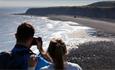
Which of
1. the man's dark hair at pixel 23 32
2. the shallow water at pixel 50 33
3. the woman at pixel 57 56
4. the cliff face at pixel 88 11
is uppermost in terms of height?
the man's dark hair at pixel 23 32

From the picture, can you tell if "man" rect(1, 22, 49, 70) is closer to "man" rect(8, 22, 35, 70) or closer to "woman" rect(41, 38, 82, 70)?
"man" rect(8, 22, 35, 70)

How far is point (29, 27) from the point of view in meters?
4.32

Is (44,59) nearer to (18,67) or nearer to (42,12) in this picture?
(18,67)

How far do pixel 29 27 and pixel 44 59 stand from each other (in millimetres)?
378

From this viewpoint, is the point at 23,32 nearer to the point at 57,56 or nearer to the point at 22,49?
the point at 22,49

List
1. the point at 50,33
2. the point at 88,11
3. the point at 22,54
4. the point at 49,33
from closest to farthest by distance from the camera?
the point at 22,54 < the point at 49,33 < the point at 50,33 < the point at 88,11

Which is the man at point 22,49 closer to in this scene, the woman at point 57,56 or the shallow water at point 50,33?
the woman at point 57,56

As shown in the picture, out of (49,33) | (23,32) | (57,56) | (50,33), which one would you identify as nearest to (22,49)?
(23,32)

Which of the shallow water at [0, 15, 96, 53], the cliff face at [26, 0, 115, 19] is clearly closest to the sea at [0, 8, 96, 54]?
the shallow water at [0, 15, 96, 53]

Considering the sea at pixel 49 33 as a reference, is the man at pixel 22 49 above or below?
above

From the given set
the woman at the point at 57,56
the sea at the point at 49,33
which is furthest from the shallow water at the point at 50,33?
the woman at the point at 57,56

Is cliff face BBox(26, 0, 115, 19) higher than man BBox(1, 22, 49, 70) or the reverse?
the reverse

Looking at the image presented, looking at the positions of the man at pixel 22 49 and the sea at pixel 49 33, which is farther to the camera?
the sea at pixel 49 33

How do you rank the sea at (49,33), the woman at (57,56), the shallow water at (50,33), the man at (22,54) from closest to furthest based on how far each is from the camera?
the man at (22,54)
the woman at (57,56)
the sea at (49,33)
the shallow water at (50,33)
